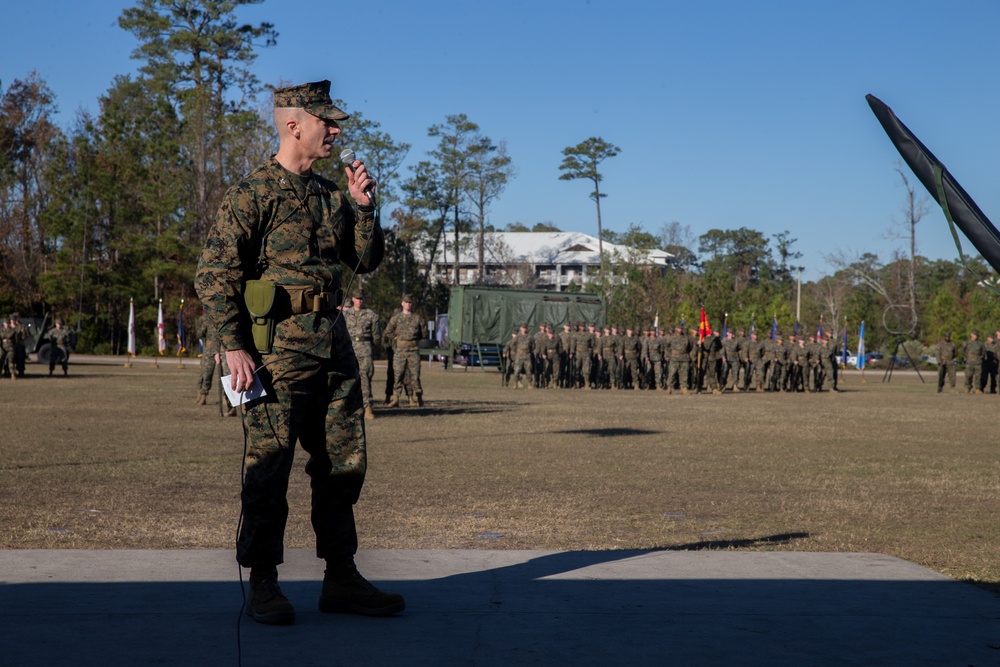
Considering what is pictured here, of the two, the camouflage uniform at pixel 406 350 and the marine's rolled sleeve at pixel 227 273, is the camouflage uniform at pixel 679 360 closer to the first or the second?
the camouflage uniform at pixel 406 350

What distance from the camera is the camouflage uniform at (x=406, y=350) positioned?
20.8 m

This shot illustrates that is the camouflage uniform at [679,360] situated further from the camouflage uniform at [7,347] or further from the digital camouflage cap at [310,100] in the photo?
the digital camouflage cap at [310,100]

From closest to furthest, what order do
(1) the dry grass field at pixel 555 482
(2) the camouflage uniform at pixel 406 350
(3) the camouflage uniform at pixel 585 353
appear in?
1. (1) the dry grass field at pixel 555 482
2. (2) the camouflage uniform at pixel 406 350
3. (3) the camouflage uniform at pixel 585 353

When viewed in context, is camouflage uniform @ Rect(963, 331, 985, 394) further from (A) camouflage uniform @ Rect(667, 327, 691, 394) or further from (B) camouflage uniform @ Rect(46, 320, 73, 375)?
(B) camouflage uniform @ Rect(46, 320, 73, 375)

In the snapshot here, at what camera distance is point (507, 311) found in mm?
44500

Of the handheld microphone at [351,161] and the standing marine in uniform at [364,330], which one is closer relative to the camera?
the handheld microphone at [351,161]

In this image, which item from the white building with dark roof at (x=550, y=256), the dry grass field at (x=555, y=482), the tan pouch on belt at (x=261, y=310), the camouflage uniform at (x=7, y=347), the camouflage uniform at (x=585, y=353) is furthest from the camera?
the white building with dark roof at (x=550, y=256)

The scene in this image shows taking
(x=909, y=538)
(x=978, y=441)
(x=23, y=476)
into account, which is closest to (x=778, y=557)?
(x=909, y=538)

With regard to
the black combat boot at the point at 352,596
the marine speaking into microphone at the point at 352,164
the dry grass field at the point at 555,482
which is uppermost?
the marine speaking into microphone at the point at 352,164

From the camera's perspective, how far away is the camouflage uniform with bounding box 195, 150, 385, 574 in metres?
4.32

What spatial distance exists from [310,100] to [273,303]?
0.82 m

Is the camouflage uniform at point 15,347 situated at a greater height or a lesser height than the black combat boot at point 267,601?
greater

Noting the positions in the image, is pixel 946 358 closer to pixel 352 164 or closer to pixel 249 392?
pixel 352 164

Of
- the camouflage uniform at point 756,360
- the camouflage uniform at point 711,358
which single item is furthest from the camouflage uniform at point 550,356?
the camouflage uniform at point 756,360
